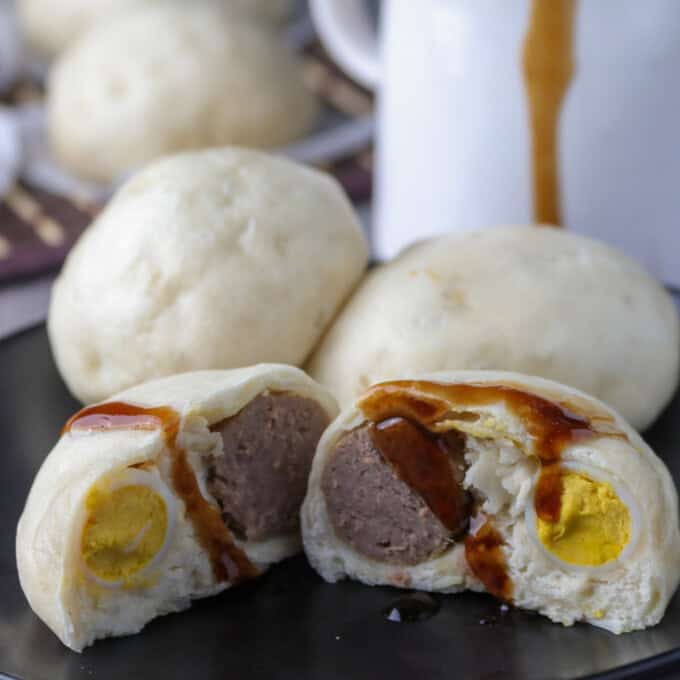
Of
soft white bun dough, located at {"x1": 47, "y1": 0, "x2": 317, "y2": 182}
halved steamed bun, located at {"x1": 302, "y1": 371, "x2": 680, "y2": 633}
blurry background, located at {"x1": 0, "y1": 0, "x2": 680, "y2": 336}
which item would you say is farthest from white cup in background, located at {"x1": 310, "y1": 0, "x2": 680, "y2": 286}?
halved steamed bun, located at {"x1": 302, "y1": 371, "x2": 680, "y2": 633}

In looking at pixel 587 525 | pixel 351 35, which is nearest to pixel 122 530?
pixel 587 525

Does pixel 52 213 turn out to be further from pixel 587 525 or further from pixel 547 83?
pixel 587 525

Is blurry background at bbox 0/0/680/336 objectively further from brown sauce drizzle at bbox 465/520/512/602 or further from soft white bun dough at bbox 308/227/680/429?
brown sauce drizzle at bbox 465/520/512/602

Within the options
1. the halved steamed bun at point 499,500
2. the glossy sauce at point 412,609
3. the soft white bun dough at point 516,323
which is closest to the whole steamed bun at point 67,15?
the soft white bun dough at point 516,323

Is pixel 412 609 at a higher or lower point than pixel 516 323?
lower

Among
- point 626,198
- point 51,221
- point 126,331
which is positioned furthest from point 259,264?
point 51,221

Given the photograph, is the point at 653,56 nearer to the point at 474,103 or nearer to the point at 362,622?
the point at 474,103
